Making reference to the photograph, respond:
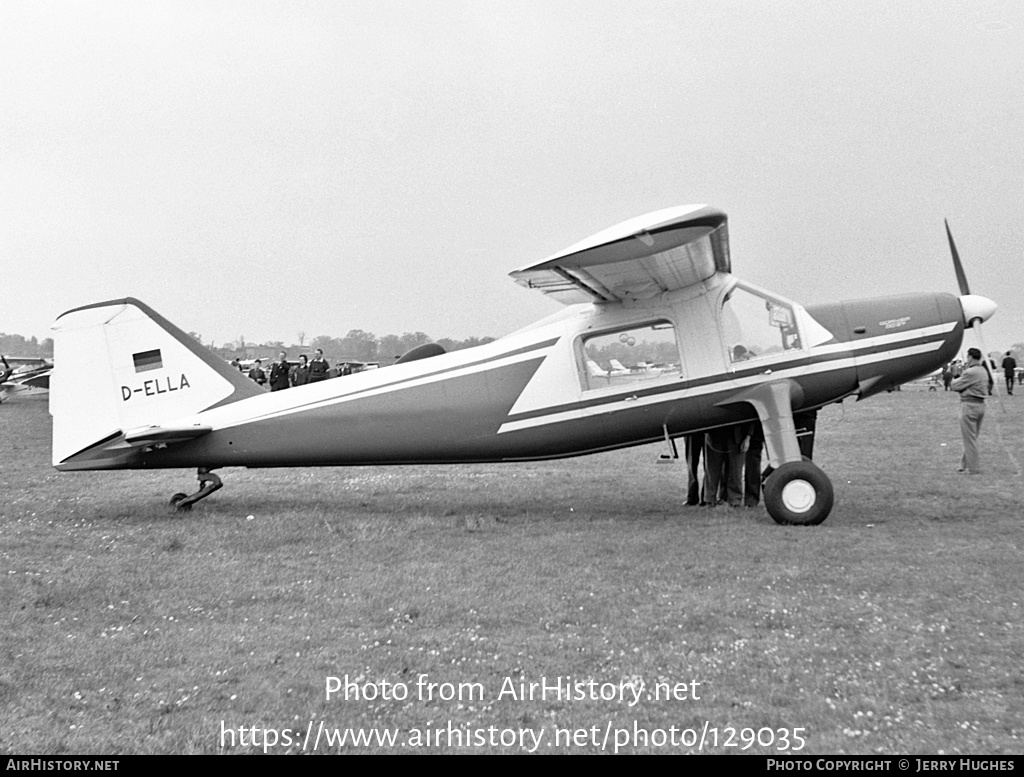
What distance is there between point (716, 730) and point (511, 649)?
140cm

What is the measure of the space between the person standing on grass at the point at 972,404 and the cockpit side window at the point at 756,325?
508 cm

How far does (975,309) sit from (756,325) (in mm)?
2339

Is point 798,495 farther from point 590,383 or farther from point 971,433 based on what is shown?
point 971,433

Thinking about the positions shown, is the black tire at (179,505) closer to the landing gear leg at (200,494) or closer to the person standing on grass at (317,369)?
the landing gear leg at (200,494)

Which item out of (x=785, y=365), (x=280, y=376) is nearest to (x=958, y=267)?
(x=785, y=365)

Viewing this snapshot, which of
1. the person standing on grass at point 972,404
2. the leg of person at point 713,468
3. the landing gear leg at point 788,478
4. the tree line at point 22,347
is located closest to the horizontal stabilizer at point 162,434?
the leg of person at point 713,468

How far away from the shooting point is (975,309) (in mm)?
9180

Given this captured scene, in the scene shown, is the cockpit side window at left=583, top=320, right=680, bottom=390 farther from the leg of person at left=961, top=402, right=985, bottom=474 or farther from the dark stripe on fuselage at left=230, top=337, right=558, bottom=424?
the leg of person at left=961, top=402, right=985, bottom=474

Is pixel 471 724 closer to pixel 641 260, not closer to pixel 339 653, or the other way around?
pixel 339 653

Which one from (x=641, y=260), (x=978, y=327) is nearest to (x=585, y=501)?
(x=641, y=260)

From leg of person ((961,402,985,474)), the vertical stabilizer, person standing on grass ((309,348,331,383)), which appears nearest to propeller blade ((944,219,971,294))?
leg of person ((961,402,985,474))

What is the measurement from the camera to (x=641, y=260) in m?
8.30

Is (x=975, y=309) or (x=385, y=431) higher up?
(x=975, y=309)

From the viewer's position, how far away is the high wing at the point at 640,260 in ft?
23.7
